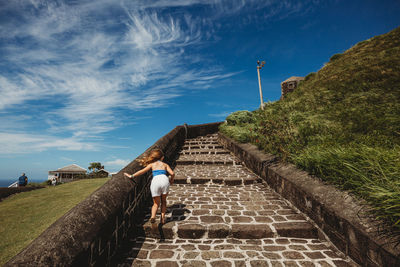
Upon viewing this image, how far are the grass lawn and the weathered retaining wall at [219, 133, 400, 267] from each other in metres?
8.40

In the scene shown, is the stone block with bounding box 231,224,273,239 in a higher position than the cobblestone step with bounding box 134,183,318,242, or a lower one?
lower

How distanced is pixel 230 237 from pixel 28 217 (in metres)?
10.5

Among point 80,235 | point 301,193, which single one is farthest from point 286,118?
point 80,235

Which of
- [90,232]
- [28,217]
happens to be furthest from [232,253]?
[28,217]

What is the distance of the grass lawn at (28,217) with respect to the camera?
20.7ft

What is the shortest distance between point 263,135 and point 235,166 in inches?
61.9

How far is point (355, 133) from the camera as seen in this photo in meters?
4.58

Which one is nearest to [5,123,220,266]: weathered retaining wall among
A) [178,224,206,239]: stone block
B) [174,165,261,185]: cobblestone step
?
[178,224,206,239]: stone block

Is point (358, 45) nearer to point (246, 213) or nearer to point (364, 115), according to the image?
point (364, 115)

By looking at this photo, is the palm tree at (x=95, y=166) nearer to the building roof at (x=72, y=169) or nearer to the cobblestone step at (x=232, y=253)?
the building roof at (x=72, y=169)

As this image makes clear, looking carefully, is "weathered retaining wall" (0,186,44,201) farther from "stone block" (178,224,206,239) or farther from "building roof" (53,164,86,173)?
"building roof" (53,164,86,173)

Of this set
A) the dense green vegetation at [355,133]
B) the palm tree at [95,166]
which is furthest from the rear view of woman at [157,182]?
the palm tree at [95,166]

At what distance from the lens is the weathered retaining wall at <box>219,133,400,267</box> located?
1841 mm

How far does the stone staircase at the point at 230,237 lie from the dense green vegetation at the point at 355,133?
38.0 inches
